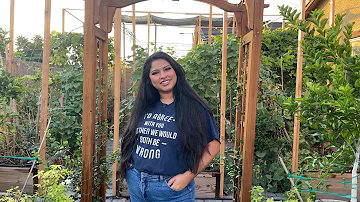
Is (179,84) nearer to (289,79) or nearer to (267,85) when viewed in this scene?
(267,85)

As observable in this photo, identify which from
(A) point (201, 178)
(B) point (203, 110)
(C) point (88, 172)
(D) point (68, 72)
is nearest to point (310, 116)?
(B) point (203, 110)

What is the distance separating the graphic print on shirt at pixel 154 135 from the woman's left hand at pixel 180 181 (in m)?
0.15

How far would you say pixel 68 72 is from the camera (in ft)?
16.5

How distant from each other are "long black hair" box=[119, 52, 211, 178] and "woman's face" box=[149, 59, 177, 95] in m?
0.03

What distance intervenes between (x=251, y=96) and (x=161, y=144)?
724mm

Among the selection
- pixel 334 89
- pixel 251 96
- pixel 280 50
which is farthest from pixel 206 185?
pixel 334 89

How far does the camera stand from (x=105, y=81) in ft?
8.86

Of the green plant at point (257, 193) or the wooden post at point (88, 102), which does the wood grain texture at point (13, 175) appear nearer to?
the wooden post at point (88, 102)

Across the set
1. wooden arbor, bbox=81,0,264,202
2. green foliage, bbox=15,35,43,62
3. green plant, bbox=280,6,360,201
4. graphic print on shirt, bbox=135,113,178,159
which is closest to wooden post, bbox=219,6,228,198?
wooden arbor, bbox=81,0,264,202

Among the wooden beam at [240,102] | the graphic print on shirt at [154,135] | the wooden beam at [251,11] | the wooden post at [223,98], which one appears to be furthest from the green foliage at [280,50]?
the graphic print on shirt at [154,135]

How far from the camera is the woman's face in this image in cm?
190

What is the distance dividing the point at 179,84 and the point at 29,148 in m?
2.51

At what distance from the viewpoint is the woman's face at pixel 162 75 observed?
1904 millimetres

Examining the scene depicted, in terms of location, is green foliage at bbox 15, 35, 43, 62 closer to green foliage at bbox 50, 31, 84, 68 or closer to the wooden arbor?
green foliage at bbox 50, 31, 84, 68
